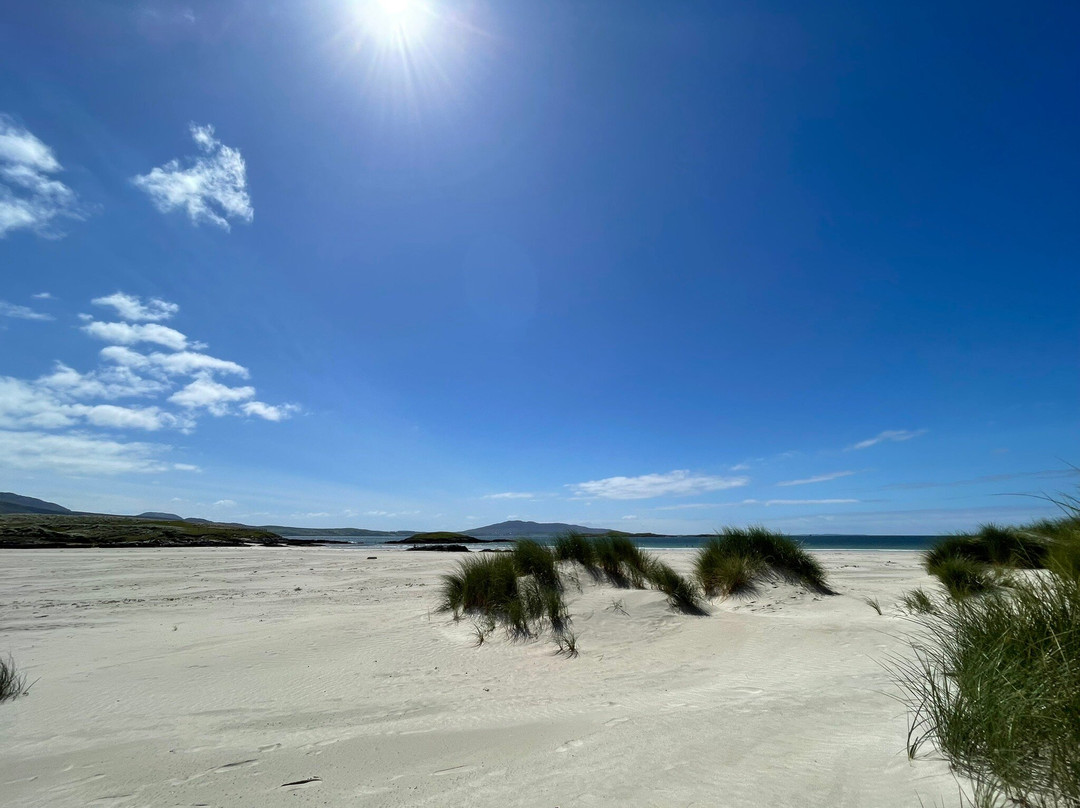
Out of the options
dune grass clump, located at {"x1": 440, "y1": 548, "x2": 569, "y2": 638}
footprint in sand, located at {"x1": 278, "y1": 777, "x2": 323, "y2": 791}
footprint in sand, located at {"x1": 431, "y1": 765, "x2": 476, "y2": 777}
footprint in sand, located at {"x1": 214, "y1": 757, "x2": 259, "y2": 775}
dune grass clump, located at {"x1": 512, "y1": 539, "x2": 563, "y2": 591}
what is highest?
dune grass clump, located at {"x1": 512, "y1": 539, "x2": 563, "y2": 591}

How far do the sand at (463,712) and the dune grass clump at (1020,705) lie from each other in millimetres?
220

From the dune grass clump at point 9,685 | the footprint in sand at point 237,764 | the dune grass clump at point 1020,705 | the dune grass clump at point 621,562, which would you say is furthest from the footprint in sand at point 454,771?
the dune grass clump at point 621,562

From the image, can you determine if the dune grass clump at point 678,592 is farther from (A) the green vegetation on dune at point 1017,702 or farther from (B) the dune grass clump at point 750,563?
(A) the green vegetation on dune at point 1017,702

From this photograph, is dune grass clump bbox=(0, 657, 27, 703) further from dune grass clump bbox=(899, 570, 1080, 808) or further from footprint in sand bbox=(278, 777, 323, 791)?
dune grass clump bbox=(899, 570, 1080, 808)

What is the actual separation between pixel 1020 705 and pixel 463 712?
12.2 ft

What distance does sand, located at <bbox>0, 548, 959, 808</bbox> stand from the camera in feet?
9.45

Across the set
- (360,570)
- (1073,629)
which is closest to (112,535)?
(360,570)

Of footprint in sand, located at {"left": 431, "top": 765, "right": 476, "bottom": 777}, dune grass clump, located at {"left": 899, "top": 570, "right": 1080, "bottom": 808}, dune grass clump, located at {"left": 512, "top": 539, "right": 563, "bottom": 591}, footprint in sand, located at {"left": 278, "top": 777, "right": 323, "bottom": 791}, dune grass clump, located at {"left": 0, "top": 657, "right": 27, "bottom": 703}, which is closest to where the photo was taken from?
dune grass clump, located at {"left": 899, "top": 570, "right": 1080, "bottom": 808}

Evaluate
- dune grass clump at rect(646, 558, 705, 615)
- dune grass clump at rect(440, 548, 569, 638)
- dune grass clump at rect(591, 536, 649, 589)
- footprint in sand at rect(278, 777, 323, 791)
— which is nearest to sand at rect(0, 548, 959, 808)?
footprint in sand at rect(278, 777, 323, 791)

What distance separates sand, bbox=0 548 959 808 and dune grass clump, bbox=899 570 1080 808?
220 mm

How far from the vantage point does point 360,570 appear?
18188 mm

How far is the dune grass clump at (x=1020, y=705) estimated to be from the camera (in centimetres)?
220

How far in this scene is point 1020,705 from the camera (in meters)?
2.45

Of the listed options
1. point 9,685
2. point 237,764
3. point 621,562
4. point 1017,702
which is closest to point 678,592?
point 621,562
